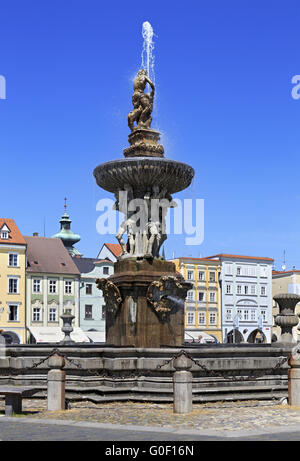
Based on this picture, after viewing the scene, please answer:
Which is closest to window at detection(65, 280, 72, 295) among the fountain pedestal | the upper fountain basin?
the upper fountain basin

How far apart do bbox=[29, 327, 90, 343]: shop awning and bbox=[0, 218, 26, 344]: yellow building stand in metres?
1.22

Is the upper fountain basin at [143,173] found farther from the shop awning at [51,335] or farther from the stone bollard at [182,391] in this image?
the shop awning at [51,335]

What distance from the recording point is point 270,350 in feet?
49.1

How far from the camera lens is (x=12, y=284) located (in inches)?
2478

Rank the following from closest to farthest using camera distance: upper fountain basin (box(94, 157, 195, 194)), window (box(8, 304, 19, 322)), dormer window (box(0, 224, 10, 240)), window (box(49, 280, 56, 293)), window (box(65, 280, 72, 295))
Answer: upper fountain basin (box(94, 157, 195, 194)) → window (box(8, 304, 19, 322)) → dormer window (box(0, 224, 10, 240)) → window (box(49, 280, 56, 293)) → window (box(65, 280, 72, 295))

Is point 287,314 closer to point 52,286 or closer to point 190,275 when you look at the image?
point 52,286

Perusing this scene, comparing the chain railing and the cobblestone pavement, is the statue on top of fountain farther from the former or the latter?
the cobblestone pavement

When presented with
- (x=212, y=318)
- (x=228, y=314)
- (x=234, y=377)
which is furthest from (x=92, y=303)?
(x=234, y=377)

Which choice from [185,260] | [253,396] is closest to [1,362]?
[253,396]

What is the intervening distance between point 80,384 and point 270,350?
4.02 metres

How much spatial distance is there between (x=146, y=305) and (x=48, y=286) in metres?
49.9

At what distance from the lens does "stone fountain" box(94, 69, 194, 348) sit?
1664 cm

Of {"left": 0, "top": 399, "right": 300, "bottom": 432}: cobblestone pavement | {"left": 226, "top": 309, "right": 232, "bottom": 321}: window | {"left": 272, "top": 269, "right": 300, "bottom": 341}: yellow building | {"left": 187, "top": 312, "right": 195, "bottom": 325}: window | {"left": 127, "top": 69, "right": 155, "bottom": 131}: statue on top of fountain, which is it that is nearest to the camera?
{"left": 0, "top": 399, "right": 300, "bottom": 432}: cobblestone pavement

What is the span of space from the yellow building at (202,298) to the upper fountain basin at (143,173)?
5612 centimetres
